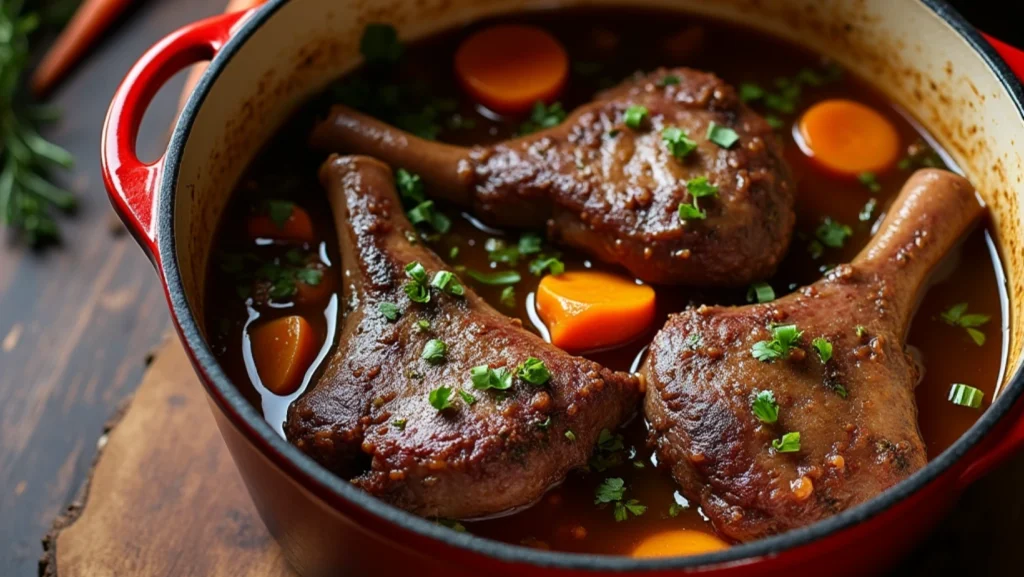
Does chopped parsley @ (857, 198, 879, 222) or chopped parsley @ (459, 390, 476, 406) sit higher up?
chopped parsley @ (857, 198, 879, 222)

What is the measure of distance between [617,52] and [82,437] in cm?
198

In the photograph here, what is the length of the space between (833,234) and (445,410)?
1215 mm

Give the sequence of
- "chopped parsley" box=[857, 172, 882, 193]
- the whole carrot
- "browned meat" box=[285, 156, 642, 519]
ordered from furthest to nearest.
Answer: the whole carrot
"chopped parsley" box=[857, 172, 882, 193]
"browned meat" box=[285, 156, 642, 519]

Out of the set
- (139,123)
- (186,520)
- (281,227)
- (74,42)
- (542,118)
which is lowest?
(186,520)

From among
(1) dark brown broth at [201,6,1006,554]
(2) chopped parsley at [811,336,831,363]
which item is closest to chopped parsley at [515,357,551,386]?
(1) dark brown broth at [201,6,1006,554]

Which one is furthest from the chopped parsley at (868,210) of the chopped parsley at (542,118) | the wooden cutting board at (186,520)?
the chopped parsley at (542,118)

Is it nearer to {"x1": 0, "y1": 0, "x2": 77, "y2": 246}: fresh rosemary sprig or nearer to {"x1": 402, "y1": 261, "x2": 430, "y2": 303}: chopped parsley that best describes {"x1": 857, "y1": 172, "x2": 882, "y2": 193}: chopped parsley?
{"x1": 402, "y1": 261, "x2": 430, "y2": 303}: chopped parsley

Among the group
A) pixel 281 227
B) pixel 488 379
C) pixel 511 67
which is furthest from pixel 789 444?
pixel 511 67

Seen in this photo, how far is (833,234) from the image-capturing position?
2922 millimetres

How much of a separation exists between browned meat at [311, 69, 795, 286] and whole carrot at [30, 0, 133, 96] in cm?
144

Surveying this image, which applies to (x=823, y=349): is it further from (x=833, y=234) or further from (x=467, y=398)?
(x=467, y=398)

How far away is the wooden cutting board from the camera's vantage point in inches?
110

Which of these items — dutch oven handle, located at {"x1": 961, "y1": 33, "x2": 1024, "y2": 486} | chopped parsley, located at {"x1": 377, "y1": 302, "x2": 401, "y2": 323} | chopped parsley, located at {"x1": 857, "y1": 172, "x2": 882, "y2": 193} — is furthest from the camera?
chopped parsley, located at {"x1": 857, "y1": 172, "x2": 882, "y2": 193}

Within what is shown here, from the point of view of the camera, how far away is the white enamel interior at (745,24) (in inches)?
109
